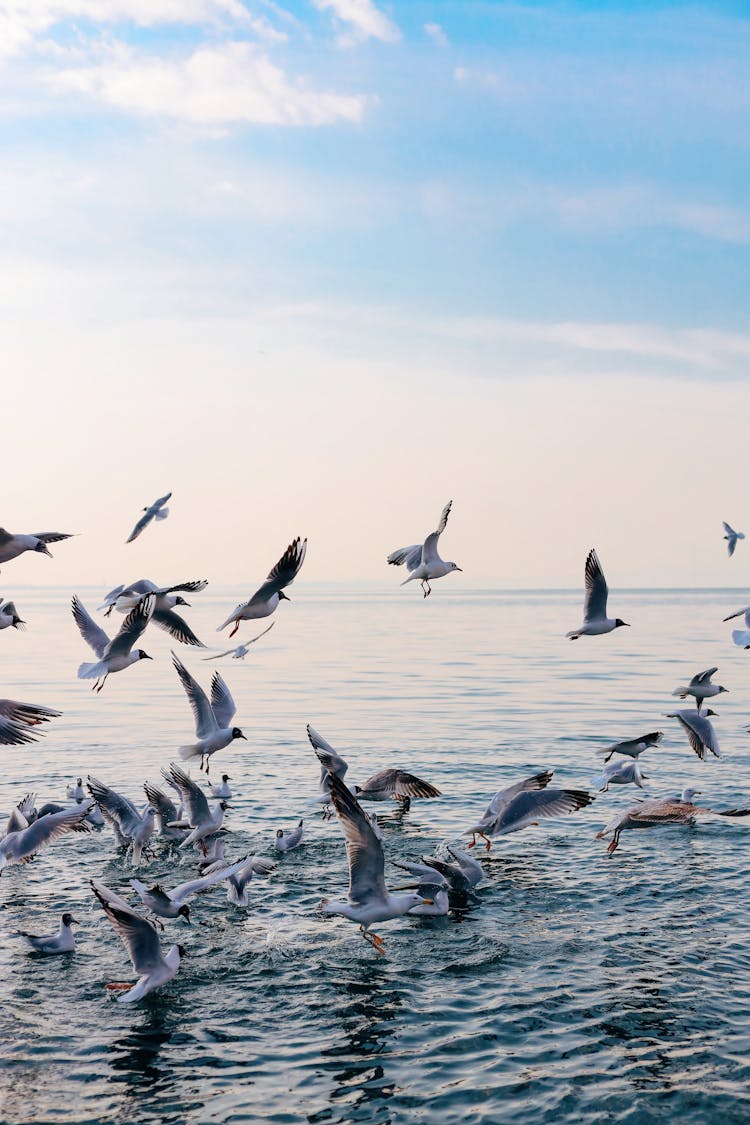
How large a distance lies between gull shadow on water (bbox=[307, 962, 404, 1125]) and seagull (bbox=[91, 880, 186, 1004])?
1767mm

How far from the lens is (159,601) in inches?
597

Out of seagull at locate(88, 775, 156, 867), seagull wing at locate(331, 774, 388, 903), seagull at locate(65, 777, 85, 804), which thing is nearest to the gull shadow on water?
seagull wing at locate(331, 774, 388, 903)

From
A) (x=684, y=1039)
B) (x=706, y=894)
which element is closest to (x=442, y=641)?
(x=706, y=894)

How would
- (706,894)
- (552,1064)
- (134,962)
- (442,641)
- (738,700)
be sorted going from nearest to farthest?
(552,1064)
(134,962)
(706,894)
(738,700)
(442,641)

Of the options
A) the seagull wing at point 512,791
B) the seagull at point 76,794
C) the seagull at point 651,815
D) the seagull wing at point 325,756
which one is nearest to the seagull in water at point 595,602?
the seagull wing at point 512,791

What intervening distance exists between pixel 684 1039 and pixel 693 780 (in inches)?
443

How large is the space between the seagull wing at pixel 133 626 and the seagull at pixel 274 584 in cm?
96

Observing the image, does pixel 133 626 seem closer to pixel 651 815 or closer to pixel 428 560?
pixel 428 560

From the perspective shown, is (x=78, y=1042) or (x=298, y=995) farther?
(x=298, y=995)

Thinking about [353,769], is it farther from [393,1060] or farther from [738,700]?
[738,700]

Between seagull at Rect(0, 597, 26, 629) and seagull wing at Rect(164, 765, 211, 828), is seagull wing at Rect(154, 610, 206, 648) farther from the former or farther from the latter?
seagull at Rect(0, 597, 26, 629)

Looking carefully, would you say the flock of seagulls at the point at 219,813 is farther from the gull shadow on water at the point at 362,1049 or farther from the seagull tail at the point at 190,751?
the gull shadow on water at the point at 362,1049

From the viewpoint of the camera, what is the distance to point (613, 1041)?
30.8 feet

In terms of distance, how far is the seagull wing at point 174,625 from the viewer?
16.3 metres
